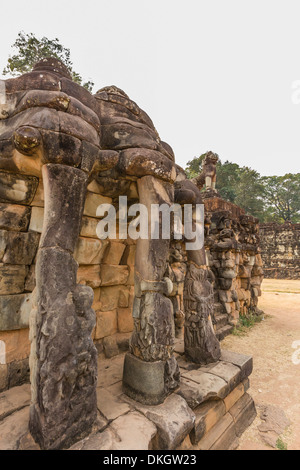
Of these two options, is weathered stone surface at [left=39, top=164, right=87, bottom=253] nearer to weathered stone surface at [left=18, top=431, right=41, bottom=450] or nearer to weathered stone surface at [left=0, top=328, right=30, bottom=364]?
weathered stone surface at [left=0, top=328, right=30, bottom=364]

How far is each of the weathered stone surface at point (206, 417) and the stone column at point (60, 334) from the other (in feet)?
3.15

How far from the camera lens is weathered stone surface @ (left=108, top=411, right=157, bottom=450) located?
1539 millimetres

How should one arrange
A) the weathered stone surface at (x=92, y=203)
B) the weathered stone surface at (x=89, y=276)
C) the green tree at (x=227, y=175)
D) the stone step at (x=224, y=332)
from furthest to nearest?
the green tree at (x=227, y=175), the stone step at (x=224, y=332), the weathered stone surface at (x=89, y=276), the weathered stone surface at (x=92, y=203)

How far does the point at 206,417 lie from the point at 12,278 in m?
2.25

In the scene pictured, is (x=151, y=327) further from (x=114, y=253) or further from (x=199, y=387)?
(x=114, y=253)

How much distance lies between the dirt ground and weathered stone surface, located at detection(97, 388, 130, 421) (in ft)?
4.56

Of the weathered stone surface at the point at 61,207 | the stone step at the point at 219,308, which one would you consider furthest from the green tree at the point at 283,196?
the weathered stone surface at the point at 61,207

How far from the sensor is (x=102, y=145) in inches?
89.7

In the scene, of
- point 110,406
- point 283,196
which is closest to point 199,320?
point 110,406

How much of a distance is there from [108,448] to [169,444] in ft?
1.49

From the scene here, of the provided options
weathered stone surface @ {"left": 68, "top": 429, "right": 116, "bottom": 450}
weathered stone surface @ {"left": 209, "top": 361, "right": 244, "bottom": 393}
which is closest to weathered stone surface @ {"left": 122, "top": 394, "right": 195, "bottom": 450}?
weathered stone surface @ {"left": 68, "top": 429, "right": 116, "bottom": 450}

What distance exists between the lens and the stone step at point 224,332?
5.49 meters

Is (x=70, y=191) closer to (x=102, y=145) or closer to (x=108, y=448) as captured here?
(x=102, y=145)

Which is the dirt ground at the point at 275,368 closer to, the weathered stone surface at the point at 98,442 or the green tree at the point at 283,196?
the weathered stone surface at the point at 98,442
